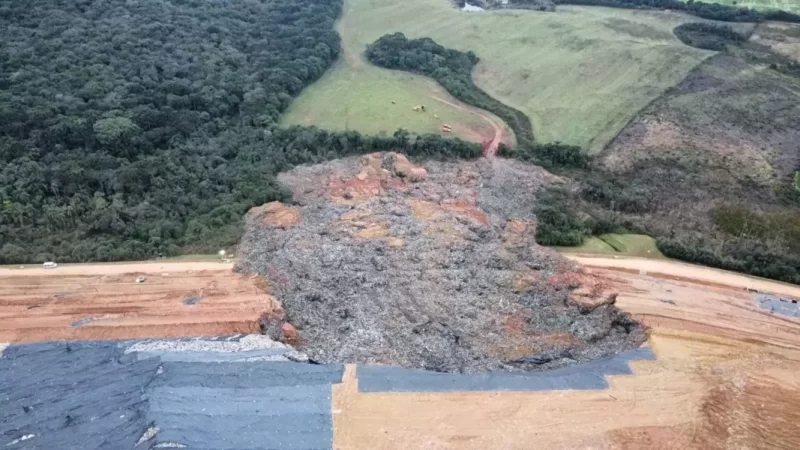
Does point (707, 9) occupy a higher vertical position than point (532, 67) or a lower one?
higher

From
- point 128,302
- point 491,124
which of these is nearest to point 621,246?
point 491,124

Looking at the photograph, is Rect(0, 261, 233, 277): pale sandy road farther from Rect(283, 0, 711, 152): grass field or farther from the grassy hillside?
Rect(283, 0, 711, 152): grass field

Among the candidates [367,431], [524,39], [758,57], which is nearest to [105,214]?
[367,431]

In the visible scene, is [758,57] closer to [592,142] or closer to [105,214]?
[592,142]

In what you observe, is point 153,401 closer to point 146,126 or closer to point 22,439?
point 22,439

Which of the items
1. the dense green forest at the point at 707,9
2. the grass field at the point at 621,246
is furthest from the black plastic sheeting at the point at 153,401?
the dense green forest at the point at 707,9

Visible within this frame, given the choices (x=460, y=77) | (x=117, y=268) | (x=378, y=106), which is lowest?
(x=117, y=268)

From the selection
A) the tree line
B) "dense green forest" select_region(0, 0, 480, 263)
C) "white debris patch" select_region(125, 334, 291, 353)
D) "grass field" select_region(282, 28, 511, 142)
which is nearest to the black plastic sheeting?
"white debris patch" select_region(125, 334, 291, 353)
